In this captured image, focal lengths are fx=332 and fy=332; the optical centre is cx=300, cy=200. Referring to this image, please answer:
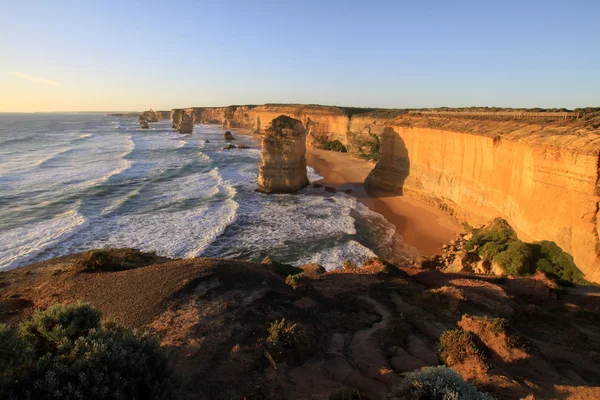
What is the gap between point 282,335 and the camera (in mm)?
8562

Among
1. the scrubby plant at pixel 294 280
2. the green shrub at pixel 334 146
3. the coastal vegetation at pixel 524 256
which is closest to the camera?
the scrubby plant at pixel 294 280

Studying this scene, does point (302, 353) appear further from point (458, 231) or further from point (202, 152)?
point (202, 152)

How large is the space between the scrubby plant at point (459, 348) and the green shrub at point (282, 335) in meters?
3.78

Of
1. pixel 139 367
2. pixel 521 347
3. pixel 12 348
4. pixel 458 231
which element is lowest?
pixel 458 231


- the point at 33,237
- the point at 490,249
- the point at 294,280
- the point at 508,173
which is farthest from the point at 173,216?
the point at 508,173

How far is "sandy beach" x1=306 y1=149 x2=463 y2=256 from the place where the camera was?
23.9 metres

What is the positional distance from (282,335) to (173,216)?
817 inches

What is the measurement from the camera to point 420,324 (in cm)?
1056

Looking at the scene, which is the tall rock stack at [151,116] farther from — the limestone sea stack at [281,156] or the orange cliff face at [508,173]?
the orange cliff face at [508,173]

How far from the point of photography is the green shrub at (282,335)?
8359mm

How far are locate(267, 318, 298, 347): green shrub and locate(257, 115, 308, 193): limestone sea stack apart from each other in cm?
2724

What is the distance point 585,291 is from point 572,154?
6.11 m

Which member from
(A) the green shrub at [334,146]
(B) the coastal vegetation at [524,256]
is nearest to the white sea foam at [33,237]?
(B) the coastal vegetation at [524,256]

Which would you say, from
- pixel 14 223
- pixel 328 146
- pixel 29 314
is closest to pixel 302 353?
pixel 29 314
